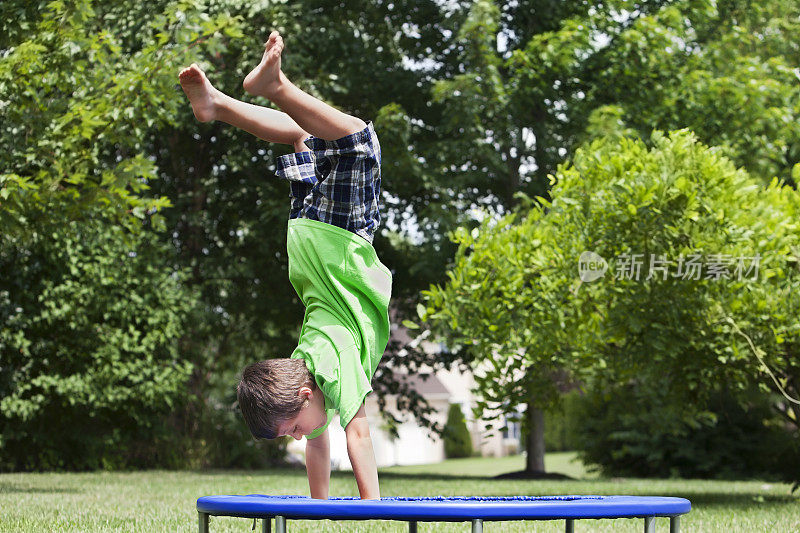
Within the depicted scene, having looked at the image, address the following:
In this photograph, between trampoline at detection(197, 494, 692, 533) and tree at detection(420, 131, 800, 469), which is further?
tree at detection(420, 131, 800, 469)

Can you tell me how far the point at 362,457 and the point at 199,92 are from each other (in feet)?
4.63

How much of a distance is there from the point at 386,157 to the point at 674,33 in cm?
548

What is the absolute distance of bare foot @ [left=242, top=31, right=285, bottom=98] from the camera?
2.95 metres

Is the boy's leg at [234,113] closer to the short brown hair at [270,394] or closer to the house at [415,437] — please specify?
the short brown hair at [270,394]

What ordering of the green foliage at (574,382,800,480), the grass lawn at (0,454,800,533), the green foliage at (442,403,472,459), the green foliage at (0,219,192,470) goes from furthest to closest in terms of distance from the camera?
the green foliage at (442,403,472,459)
the green foliage at (574,382,800,480)
the green foliage at (0,219,192,470)
the grass lawn at (0,454,800,533)

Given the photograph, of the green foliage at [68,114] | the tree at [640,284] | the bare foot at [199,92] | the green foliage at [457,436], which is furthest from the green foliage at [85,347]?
the green foliage at [457,436]

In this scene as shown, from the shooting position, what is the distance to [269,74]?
2971mm

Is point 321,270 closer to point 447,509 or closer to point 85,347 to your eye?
point 447,509

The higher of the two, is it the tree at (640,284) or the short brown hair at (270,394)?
the tree at (640,284)

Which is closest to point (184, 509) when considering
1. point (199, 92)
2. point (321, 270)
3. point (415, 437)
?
point (321, 270)

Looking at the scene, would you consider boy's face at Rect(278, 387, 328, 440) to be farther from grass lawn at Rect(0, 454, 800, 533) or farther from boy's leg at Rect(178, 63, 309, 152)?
grass lawn at Rect(0, 454, 800, 533)

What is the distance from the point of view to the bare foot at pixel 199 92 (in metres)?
3.07

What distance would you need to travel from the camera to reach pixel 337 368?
3.15 meters

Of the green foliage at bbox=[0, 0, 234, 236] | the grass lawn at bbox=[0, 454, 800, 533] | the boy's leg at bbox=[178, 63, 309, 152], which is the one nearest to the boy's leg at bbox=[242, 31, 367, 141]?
the boy's leg at bbox=[178, 63, 309, 152]
